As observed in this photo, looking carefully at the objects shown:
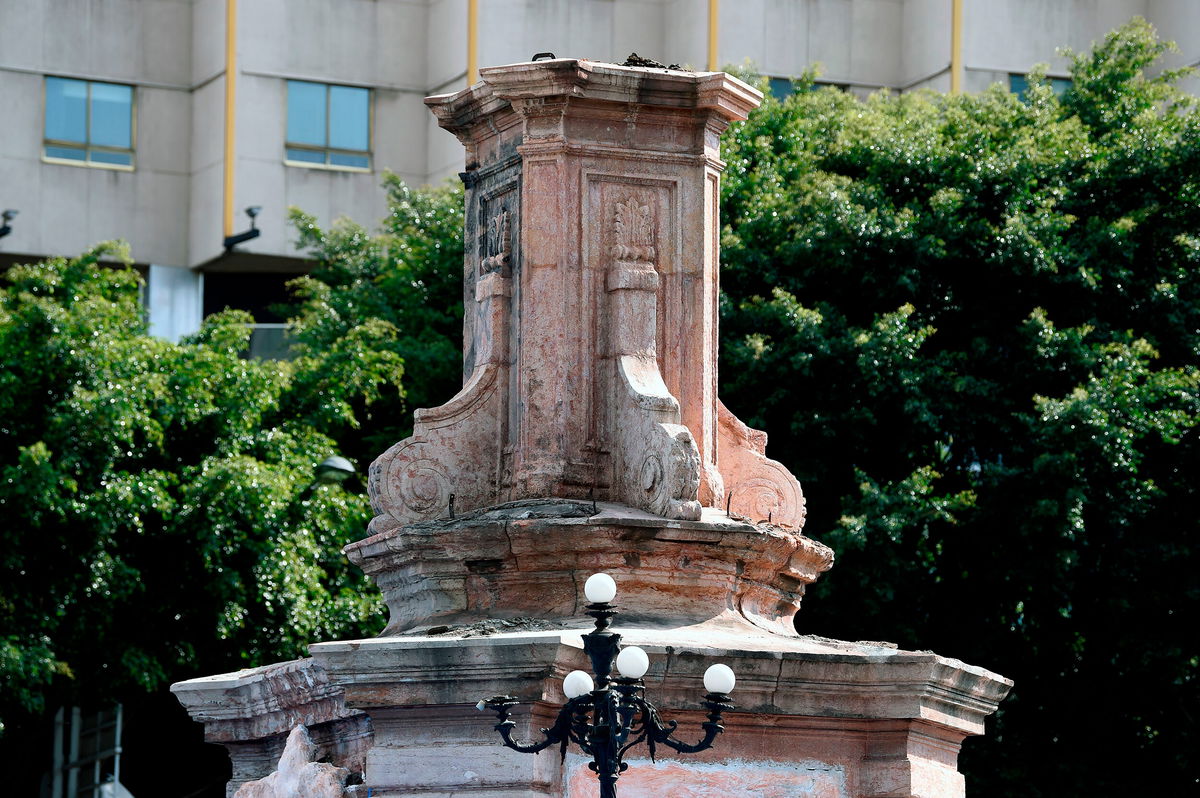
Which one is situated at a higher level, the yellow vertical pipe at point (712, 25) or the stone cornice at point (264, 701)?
the yellow vertical pipe at point (712, 25)

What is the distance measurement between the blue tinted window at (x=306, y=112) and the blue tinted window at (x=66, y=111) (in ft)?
11.5

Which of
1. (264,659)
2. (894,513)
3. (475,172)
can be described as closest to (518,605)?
(475,172)

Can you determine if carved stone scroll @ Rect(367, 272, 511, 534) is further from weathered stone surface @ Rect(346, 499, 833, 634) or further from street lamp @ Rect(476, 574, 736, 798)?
street lamp @ Rect(476, 574, 736, 798)

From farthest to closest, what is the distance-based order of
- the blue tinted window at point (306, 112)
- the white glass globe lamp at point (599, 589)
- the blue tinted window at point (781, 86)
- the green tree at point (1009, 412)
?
the blue tinted window at point (781, 86), the blue tinted window at point (306, 112), the green tree at point (1009, 412), the white glass globe lamp at point (599, 589)

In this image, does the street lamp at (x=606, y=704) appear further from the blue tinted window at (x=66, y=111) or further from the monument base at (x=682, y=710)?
the blue tinted window at (x=66, y=111)

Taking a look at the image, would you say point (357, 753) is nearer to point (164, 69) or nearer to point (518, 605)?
point (518, 605)

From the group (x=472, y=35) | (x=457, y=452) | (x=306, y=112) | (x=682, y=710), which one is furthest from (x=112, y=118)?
(x=682, y=710)

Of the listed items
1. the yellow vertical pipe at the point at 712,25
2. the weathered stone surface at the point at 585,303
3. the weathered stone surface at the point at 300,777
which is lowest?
the weathered stone surface at the point at 300,777

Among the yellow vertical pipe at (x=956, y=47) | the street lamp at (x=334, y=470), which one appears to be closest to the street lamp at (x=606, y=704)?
the street lamp at (x=334, y=470)

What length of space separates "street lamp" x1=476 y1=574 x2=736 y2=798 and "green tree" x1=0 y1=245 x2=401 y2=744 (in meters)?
13.2

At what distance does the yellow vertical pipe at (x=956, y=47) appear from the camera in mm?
42094

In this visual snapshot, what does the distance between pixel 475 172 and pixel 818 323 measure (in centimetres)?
1005

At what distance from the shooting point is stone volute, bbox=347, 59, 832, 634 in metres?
12.8

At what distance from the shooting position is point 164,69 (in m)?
43.2
